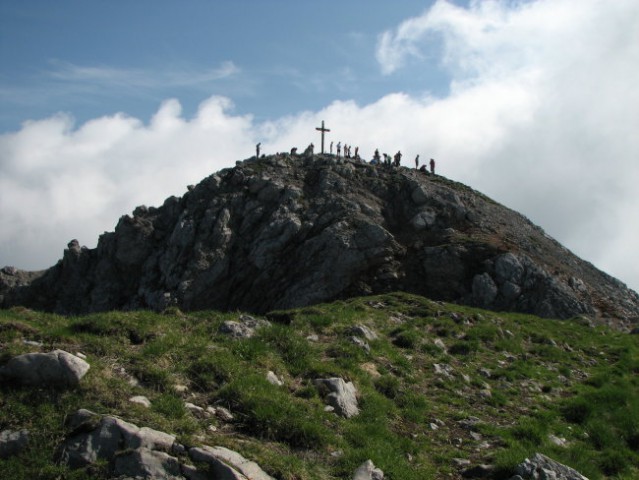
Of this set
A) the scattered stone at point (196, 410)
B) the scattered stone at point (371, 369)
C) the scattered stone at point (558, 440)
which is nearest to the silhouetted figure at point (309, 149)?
the scattered stone at point (371, 369)

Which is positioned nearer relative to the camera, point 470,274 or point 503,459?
point 503,459

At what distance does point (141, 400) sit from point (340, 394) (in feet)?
16.2

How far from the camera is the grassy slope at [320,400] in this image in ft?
33.8

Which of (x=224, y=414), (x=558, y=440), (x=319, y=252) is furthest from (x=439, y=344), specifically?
(x=319, y=252)

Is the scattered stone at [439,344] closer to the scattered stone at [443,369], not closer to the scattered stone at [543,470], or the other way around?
the scattered stone at [443,369]

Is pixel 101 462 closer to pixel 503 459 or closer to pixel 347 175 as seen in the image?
pixel 503 459

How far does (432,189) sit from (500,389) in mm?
43021

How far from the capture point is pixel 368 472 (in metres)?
10.8

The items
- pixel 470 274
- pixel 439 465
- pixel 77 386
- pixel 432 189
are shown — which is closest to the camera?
pixel 77 386

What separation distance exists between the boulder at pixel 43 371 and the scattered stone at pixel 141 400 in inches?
41.0

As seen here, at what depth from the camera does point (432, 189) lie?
198 feet

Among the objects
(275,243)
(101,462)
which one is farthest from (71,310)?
(101,462)

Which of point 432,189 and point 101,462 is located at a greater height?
point 432,189

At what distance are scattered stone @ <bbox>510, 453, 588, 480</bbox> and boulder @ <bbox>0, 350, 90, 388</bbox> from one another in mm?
8731
